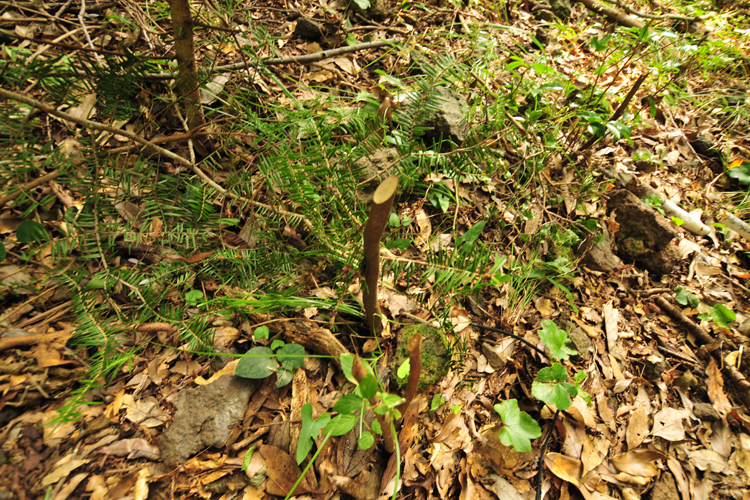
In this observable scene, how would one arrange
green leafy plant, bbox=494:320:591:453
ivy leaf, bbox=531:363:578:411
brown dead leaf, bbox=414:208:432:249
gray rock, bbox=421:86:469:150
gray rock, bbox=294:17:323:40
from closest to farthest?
green leafy plant, bbox=494:320:591:453 < ivy leaf, bbox=531:363:578:411 < brown dead leaf, bbox=414:208:432:249 < gray rock, bbox=421:86:469:150 < gray rock, bbox=294:17:323:40

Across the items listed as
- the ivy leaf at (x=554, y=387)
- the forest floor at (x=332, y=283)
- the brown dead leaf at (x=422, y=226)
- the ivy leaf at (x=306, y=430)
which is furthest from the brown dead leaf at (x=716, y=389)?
the ivy leaf at (x=306, y=430)

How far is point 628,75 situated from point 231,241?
3.84 meters

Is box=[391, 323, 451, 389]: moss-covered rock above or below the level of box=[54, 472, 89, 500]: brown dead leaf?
above

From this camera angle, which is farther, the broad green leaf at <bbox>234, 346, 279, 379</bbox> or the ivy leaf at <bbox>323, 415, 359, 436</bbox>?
the broad green leaf at <bbox>234, 346, 279, 379</bbox>

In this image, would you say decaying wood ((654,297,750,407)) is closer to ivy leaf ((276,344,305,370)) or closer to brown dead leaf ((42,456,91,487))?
ivy leaf ((276,344,305,370))

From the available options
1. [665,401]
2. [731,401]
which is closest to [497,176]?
[665,401]

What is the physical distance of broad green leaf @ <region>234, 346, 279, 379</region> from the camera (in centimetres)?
147

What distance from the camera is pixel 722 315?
2211 mm

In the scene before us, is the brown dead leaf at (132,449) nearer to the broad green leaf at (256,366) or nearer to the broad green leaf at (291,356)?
the broad green leaf at (256,366)

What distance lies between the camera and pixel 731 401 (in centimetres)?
202

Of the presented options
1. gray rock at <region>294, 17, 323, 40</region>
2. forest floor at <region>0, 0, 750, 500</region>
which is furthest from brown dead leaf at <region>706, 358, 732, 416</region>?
gray rock at <region>294, 17, 323, 40</region>

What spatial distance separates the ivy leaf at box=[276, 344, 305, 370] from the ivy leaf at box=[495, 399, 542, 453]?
2.89ft

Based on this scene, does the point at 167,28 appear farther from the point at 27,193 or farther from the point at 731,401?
the point at 731,401

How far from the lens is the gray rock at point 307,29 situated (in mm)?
2572
